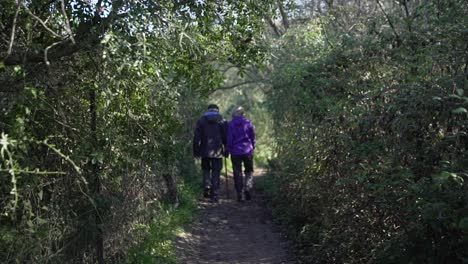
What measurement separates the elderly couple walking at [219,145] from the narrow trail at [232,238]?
47 cm

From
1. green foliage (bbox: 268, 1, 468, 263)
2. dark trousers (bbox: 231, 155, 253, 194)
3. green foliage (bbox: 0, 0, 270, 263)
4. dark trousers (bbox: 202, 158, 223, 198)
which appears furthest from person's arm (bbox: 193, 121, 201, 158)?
green foliage (bbox: 0, 0, 270, 263)

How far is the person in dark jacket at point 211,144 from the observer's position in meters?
11.8

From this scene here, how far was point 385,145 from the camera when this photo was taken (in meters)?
5.35

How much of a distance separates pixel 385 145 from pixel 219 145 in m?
6.78

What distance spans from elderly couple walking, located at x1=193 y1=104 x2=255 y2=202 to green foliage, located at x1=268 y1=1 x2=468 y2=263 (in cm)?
177

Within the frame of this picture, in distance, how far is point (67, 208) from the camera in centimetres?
584

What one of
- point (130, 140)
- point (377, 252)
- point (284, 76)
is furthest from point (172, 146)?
point (284, 76)

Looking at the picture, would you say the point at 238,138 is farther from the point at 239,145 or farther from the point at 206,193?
the point at 206,193

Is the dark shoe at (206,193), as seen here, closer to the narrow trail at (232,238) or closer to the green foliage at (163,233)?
the narrow trail at (232,238)

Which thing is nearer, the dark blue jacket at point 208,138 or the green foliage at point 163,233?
the green foliage at point 163,233

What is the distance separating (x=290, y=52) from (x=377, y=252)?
23.0ft

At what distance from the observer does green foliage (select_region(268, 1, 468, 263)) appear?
468 centimetres

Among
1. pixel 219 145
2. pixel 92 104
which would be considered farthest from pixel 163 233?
pixel 219 145

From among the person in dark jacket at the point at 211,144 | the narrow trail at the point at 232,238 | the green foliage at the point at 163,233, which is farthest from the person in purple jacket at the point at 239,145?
the green foliage at the point at 163,233
